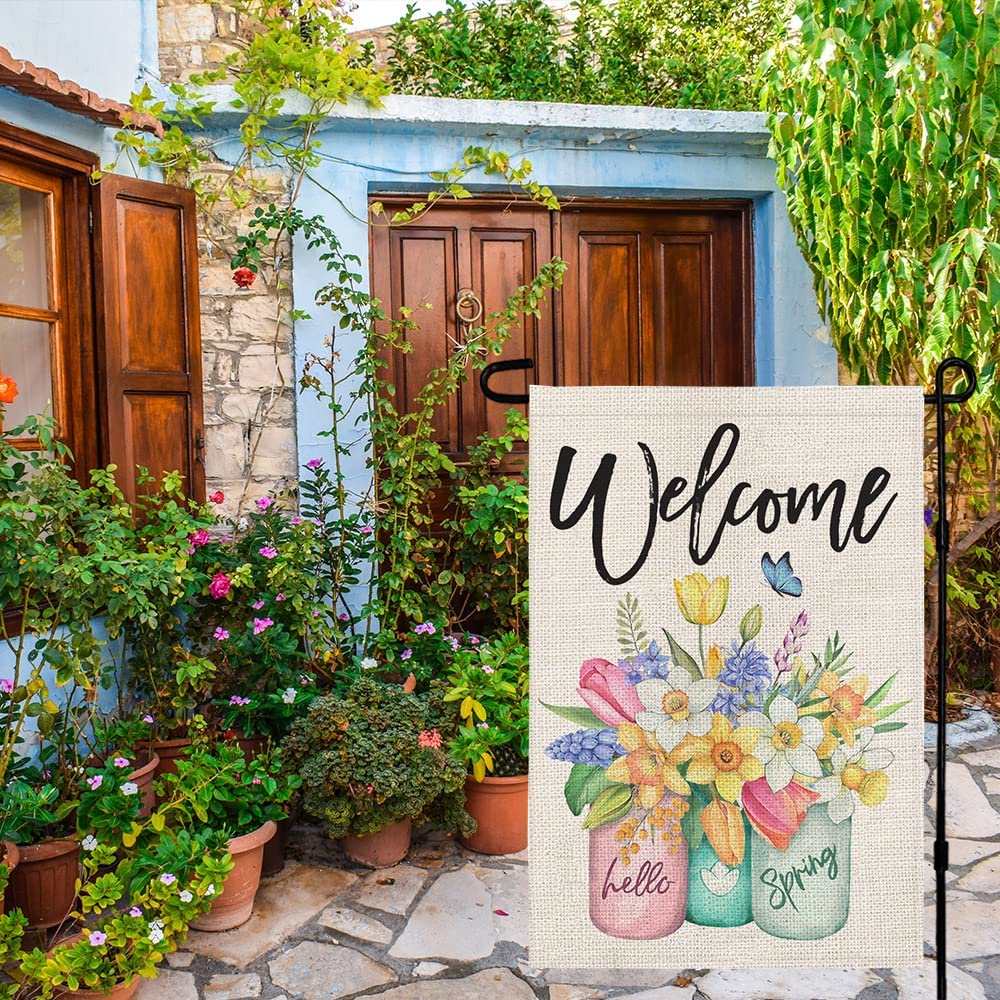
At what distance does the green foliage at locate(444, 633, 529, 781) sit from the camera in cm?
325

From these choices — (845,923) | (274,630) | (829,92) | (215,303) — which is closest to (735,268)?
(829,92)

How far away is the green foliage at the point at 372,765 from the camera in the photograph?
3049mm

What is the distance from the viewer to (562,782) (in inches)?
63.9

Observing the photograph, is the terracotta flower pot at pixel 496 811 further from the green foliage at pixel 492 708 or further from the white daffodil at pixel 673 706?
the white daffodil at pixel 673 706

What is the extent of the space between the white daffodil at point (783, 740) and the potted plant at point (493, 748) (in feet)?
5.50

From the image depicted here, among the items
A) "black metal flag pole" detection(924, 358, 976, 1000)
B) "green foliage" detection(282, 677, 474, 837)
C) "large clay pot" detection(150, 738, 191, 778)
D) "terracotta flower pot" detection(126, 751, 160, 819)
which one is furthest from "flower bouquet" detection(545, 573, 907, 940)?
"large clay pot" detection(150, 738, 191, 778)

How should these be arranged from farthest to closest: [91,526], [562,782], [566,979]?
1. [91,526]
2. [566,979]
3. [562,782]

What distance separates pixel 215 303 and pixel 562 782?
3195mm

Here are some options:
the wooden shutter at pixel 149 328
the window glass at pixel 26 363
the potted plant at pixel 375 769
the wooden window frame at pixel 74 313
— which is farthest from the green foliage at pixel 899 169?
the window glass at pixel 26 363

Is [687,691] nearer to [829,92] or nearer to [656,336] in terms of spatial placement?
[829,92]

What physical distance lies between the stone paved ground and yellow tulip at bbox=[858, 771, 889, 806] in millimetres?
1232

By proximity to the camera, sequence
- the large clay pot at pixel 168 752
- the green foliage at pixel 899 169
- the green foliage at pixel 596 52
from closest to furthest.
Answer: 1. the green foliage at pixel 899 169
2. the large clay pot at pixel 168 752
3. the green foliage at pixel 596 52

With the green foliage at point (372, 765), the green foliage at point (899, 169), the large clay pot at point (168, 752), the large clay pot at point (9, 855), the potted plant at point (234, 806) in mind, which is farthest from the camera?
the large clay pot at point (168, 752)

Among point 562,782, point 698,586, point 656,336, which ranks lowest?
point 562,782
